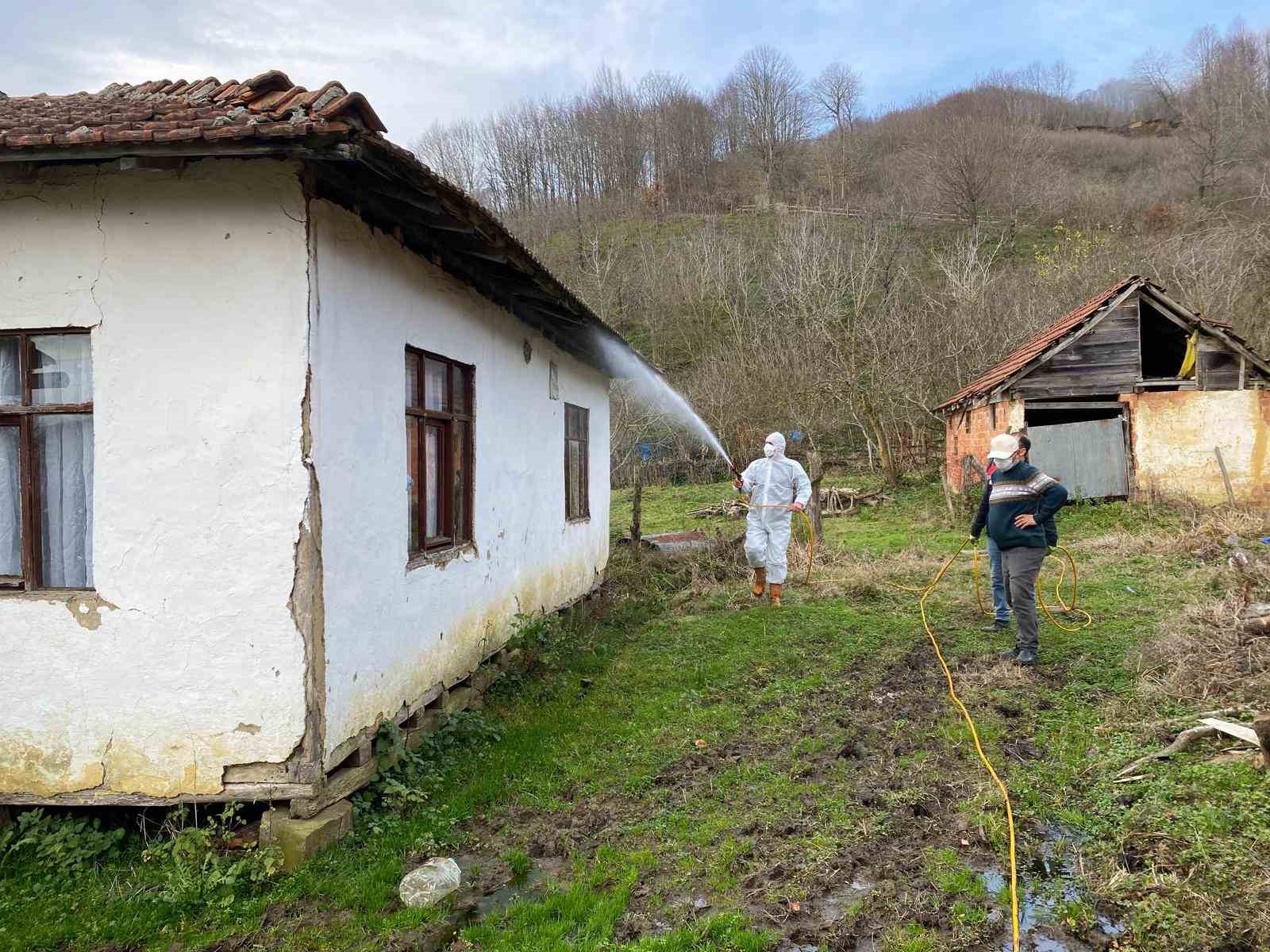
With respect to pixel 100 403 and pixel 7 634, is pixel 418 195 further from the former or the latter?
pixel 7 634

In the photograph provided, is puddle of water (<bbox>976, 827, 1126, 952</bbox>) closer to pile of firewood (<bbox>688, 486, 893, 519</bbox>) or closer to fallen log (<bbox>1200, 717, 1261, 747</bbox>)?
fallen log (<bbox>1200, 717, 1261, 747</bbox>)

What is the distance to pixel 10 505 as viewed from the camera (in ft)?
14.0

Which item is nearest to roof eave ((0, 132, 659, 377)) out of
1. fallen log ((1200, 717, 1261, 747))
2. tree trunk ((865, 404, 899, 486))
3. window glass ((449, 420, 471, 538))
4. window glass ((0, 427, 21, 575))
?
window glass ((449, 420, 471, 538))

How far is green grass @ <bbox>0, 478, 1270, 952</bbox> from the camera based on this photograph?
3.30m

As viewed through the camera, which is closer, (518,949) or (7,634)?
(518,949)

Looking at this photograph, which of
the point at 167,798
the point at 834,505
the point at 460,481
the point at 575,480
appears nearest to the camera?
the point at 167,798

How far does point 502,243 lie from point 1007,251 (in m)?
42.2

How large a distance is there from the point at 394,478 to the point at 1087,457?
14.8 m

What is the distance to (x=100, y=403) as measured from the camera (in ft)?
13.3

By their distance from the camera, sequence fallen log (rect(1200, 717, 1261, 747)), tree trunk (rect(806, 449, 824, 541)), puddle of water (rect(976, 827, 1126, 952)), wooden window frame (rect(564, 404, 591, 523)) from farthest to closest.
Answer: tree trunk (rect(806, 449, 824, 541))
wooden window frame (rect(564, 404, 591, 523))
fallen log (rect(1200, 717, 1261, 747))
puddle of water (rect(976, 827, 1126, 952))

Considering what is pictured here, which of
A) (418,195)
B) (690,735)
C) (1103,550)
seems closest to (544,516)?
(690,735)

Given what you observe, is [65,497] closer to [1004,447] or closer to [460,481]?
[460,481]

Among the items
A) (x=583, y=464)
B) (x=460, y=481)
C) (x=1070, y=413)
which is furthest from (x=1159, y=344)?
(x=460, y=481)

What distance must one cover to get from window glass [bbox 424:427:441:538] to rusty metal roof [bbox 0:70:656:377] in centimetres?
129
